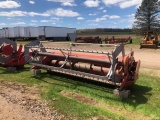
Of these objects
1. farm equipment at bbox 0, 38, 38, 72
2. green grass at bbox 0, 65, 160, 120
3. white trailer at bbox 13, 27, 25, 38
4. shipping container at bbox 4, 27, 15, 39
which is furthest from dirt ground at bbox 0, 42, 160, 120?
shipping container at bbox 4, 27, 15, 39

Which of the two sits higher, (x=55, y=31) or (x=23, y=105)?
(x=55, y=31)

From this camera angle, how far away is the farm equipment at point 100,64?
6.41 metres

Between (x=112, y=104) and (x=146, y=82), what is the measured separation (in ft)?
8.34

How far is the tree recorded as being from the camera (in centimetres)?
5481

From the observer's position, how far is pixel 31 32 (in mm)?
49500

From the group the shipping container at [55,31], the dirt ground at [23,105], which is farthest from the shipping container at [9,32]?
the dirt ground at [23,105]

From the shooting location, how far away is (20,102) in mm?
6227

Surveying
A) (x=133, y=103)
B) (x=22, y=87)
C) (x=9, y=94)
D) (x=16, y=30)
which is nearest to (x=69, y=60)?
(x=22, y=87)

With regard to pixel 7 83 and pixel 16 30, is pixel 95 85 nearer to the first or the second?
pixel 7 83

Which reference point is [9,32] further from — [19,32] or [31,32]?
[31,32]

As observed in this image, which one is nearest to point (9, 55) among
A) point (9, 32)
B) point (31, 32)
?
point (31, 32)

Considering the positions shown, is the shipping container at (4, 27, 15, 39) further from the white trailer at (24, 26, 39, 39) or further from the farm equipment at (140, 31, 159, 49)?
the farm equipment at (140, 31, 159, 49)

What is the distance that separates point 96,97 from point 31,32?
44.8m

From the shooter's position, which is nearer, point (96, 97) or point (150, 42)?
point (96, 97)
